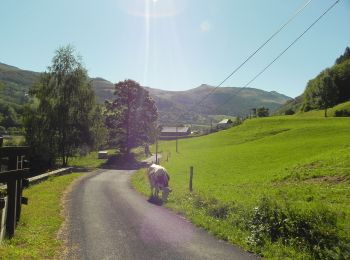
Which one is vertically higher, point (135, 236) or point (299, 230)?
point (299, 230)

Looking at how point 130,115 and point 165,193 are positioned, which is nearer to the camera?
point 165,193

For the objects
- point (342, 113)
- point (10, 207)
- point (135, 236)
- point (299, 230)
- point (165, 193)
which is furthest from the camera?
point (342, 113)

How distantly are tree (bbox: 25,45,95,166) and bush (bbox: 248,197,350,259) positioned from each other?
5230 cm

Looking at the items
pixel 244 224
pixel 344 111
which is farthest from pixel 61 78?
pixel 344 111

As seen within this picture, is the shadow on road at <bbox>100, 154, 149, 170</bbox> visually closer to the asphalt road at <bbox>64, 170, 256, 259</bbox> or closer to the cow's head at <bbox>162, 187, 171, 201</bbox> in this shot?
the cow's head at <bbox>162, 187, 171, 201</bbox>

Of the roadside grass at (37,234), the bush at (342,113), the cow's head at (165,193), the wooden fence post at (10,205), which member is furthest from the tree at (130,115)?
the wooden fence post at (10,205)

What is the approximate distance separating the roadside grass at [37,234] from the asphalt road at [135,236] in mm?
539

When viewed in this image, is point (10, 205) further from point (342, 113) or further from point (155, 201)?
point (342, 113)

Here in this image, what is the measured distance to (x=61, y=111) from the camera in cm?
6391

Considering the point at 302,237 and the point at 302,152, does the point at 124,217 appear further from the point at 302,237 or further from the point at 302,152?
the point at 302,152

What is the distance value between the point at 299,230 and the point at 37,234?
925cm

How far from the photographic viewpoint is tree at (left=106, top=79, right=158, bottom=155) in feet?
275

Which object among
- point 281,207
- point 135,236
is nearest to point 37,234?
point 135,236

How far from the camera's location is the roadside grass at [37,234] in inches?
457
